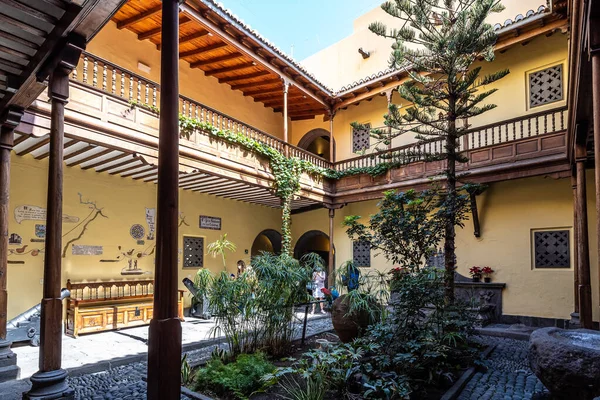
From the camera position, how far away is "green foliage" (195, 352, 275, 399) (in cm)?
429

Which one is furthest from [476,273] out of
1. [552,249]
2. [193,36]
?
[193,36]

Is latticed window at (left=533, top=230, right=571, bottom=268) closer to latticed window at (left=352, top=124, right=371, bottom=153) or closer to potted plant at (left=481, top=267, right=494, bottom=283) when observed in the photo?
potted plant at (left=481, top=267, right=494, bottom=283)

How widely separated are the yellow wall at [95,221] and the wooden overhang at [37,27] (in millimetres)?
4261

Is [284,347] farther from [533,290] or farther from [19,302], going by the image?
[533,290]

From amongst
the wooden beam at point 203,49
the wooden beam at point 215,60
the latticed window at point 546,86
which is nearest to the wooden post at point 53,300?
the wooden beam at point 203,49

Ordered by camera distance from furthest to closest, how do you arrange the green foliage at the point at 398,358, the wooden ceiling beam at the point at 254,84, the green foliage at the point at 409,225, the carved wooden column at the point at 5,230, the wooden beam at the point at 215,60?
1. the wooden ceiling beam at the point at 254,84
2. the wooden beam at the point at 215,60
3. the green foliage at the point at 409,225
4. the carved wooden column at the point at 5,230
5. the green foliage at the point at 398,358

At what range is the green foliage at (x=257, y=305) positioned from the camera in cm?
546

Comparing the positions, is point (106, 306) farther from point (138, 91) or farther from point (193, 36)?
point (193, 36)

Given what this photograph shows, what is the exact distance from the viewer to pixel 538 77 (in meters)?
10.2

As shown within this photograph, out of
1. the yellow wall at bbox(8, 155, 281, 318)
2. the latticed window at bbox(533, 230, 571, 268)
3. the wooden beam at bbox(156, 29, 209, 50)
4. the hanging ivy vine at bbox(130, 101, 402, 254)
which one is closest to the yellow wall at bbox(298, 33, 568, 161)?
the hanging ivy vine at bbox(130, 101, 402, 254)

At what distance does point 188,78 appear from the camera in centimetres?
1168

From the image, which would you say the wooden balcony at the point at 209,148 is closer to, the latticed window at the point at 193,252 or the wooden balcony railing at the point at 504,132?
the wooden balcony railing at the point at 504,132

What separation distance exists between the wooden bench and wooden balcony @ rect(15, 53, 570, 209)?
108 inches

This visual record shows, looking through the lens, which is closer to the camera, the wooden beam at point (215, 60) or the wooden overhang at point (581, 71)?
the wooden overhang at point (581, 71)
